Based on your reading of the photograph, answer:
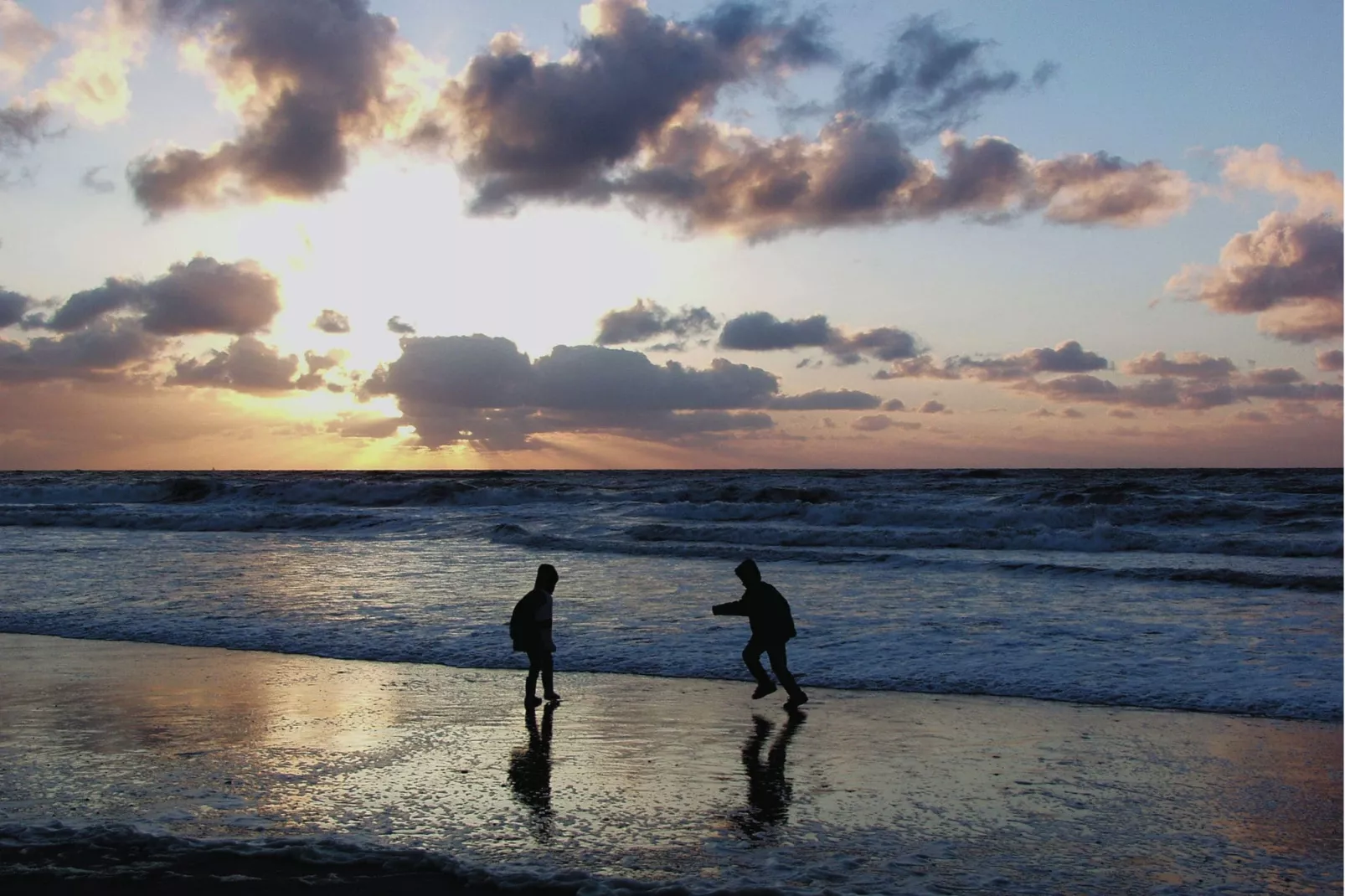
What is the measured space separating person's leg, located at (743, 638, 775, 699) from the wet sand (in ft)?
0.79

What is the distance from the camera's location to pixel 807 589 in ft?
59.2

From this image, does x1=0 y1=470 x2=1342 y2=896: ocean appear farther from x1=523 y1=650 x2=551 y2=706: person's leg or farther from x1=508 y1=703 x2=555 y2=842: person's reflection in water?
x1=523 y1=650 x2=551 y2=706: person's leg

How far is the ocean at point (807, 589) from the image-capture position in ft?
38.5

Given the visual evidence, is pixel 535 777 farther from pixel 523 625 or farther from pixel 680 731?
pixel 523 625

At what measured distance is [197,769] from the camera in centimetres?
745

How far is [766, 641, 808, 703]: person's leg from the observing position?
31.9 feet

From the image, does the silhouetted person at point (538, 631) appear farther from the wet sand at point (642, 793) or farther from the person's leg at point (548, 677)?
the wet sand at point (642, 793)

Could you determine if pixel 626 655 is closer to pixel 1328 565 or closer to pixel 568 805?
pixel 568 805

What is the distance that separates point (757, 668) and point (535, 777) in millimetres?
3233

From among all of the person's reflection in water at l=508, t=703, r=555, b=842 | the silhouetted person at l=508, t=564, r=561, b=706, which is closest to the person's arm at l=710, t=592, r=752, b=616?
the silhouetted person at l=508, t=564, r=561, b=706

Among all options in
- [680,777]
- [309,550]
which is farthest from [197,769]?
[309,550]

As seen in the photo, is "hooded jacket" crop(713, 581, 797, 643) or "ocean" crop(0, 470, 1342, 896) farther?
"hooded jacket" crop(713, 581, 797, 643)

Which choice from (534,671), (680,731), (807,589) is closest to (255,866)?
(680,731)

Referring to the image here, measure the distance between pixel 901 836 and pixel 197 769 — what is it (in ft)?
16.0
